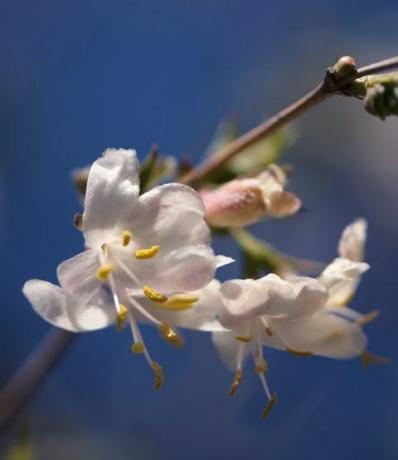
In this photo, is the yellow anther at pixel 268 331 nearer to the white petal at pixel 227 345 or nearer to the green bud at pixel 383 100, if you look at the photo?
the white petal at pixel 227 345

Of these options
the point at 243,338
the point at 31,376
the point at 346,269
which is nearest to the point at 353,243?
the point at 346,269

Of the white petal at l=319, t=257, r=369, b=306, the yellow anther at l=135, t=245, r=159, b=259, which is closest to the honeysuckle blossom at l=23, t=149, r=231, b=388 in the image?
the yellow anther at l=135, t=245, r=159, b=259

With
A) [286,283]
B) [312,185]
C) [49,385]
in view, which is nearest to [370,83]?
[286,283]

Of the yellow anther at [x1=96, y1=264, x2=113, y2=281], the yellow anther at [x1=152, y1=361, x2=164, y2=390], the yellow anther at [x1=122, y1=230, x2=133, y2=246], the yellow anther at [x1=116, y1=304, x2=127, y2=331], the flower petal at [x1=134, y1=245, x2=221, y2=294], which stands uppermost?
the yellow anther at [x1=122, y1=230, x2=133, y2=246]

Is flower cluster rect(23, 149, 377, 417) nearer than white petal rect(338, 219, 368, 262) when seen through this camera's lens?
Yes

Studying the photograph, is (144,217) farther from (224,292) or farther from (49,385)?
A: (49,385)

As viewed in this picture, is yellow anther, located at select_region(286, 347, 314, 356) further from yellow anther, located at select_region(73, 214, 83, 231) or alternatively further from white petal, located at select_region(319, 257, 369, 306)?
yellow anther, located at select_region(73, 214, 83, 231)

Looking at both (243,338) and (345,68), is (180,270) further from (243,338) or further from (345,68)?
(345,68)

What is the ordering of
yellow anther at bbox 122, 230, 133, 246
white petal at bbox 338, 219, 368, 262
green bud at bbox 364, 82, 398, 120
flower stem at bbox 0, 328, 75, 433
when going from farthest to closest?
flower stem at bbox 0, 328, 75, 433, white petal at bbox 338, 219, 368, 262, yellow anther at bbox 122, 230, 133, 246, green bud at bbox 364, 82, 398, 120
